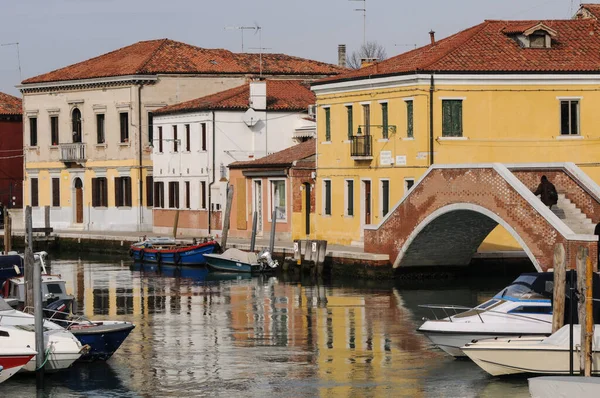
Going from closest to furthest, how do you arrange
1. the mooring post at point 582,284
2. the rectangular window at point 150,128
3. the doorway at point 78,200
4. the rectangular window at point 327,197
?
the mooring post at point 582,284
the rectangular window at point 327,197
the rectangular window at point 150,128
the doorway at point 78,200

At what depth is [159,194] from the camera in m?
59.9

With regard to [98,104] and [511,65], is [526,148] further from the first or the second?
[98,104]

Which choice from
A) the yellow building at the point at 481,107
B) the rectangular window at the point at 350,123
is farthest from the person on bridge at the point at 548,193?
the rectangular window at the point at 350,123

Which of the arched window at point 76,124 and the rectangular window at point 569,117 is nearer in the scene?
the rectangular window at point 569,117

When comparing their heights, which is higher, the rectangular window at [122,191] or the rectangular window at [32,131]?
the rectangular window at [32,131]

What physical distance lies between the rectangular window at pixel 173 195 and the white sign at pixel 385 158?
14779 mm

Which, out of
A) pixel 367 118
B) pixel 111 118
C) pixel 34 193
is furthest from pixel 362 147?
pixel 34 193

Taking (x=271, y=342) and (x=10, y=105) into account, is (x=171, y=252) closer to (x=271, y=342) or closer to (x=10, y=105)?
(x=271, y=342)

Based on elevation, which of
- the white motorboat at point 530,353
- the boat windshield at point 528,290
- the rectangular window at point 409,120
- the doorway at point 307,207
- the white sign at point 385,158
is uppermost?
the rectangular window at point 409,120

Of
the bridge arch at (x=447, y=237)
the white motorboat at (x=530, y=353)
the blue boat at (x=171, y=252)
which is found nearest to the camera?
the white motorboat at (x=530, y=353)

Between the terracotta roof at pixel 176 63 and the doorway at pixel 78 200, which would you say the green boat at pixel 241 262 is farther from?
the doorway at pixel 78 200

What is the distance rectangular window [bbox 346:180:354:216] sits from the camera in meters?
47.1

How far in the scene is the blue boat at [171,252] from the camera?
1960 inches

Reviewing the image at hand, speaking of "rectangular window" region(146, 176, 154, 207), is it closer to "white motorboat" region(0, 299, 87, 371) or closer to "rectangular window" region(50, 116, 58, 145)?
"rectangular window" region(50, 116, 58, 145)
